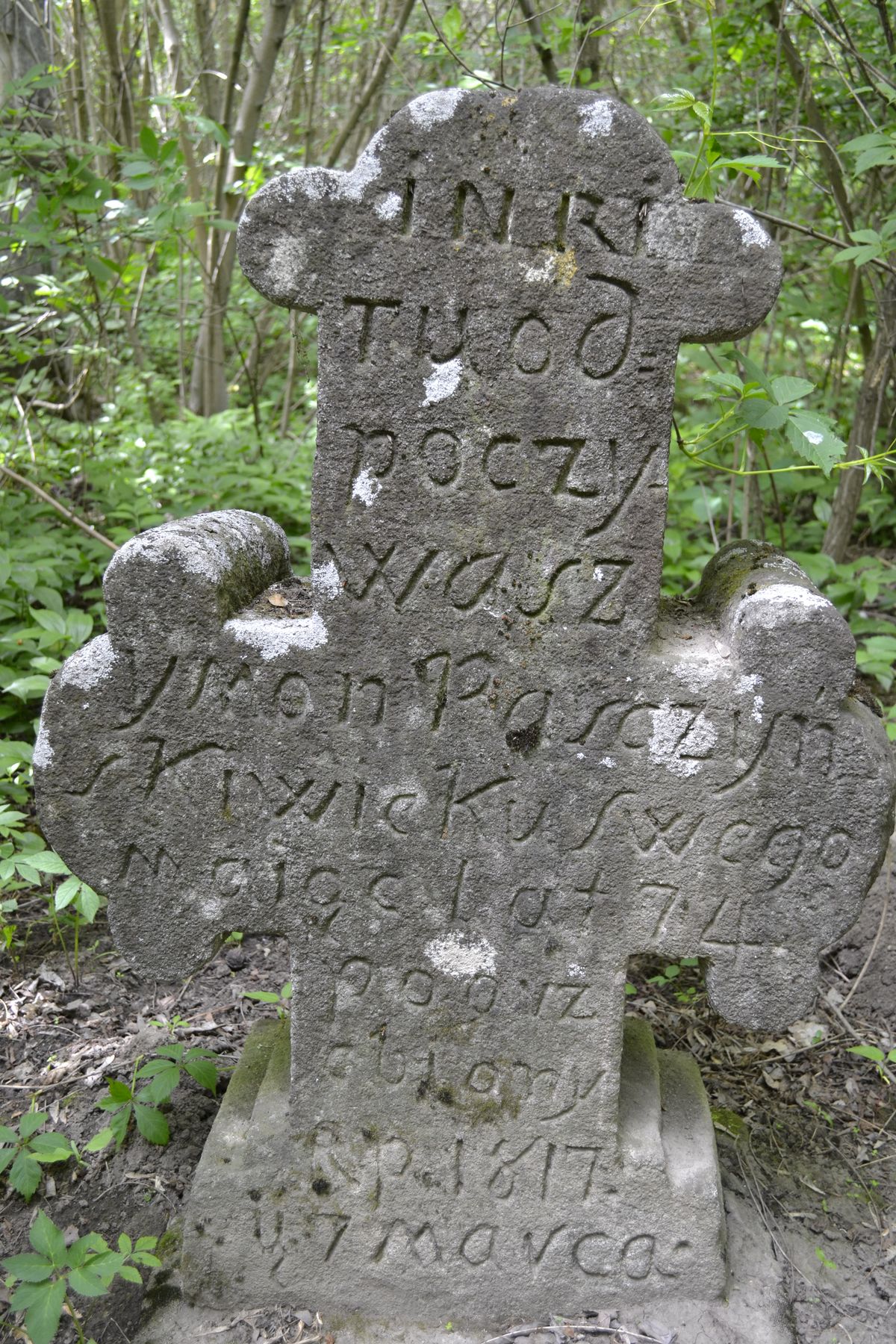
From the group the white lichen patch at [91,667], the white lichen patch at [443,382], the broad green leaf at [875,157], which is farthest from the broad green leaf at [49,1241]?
the broad green leaf at [875,157]

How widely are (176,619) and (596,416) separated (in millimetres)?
906

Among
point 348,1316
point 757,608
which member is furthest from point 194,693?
point 348,1316

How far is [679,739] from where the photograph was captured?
6.72 ft

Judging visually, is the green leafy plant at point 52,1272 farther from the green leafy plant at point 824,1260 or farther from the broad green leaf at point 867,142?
the broad green leaf at point 867,142

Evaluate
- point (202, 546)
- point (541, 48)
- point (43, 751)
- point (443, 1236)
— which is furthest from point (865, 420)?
point (43, 751)

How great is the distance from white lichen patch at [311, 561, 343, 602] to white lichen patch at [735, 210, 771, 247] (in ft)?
3.17

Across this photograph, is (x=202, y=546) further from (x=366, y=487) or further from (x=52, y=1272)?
(x=52, y=1272)

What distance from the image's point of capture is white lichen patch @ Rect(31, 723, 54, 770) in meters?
2.05

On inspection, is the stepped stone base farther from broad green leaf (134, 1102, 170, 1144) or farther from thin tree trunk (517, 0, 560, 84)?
thin tree trunk (517, 0, 560, 84)

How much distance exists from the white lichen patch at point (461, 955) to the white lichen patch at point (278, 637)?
2.31 feet

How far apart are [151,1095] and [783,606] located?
1955 mm

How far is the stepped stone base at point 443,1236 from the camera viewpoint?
2.28m

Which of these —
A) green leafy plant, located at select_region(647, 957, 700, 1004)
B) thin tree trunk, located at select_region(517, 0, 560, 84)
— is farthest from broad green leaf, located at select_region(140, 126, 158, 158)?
green leafy plant, located at select_region(647, 957, 700, 1004)

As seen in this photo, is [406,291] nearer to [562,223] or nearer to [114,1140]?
[562,223]
